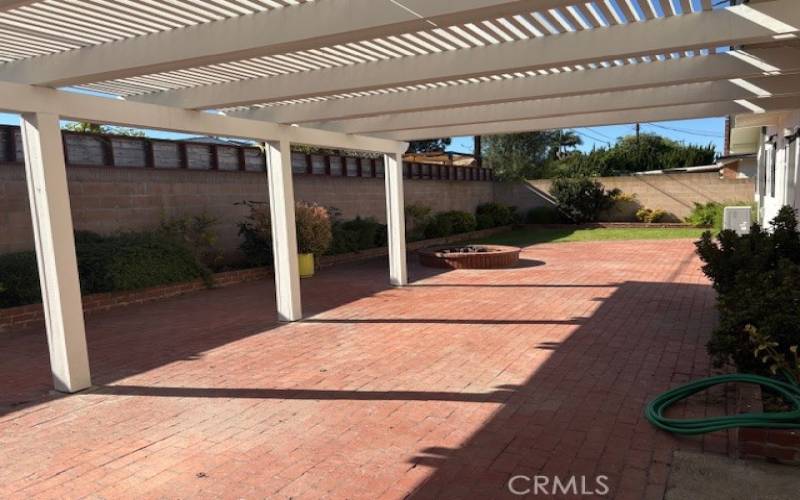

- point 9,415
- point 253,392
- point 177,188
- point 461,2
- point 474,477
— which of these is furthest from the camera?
point 177,188

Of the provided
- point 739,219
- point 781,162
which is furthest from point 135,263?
point 739,219

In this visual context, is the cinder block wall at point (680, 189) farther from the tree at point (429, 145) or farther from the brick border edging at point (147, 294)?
the tree at point (429, 145)

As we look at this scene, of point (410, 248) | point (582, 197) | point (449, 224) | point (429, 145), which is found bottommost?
point (410, 248)

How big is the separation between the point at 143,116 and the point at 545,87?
14.7ft

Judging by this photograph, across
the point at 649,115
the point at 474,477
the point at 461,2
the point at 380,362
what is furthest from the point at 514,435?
the point at 649,115

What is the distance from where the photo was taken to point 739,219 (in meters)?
13.6

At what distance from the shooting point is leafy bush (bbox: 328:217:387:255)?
1455 centimetres

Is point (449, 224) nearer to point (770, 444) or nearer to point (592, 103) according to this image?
point (592, 103)

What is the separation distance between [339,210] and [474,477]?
1291cm

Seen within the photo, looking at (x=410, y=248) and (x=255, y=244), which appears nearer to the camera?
(x=255, y=244)

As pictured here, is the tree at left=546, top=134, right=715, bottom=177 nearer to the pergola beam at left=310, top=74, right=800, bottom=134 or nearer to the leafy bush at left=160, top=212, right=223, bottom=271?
the leafy bush at left=160, top=212, right=223, bottom=271

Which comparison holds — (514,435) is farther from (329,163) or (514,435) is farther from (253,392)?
(329,163)

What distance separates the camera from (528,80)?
6418 millimetres

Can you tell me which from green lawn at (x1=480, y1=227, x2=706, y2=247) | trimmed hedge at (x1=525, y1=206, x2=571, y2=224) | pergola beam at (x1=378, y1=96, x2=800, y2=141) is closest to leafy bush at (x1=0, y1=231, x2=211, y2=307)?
pergola beam at (x1=378, y1=96, x2=800, y2=141)
